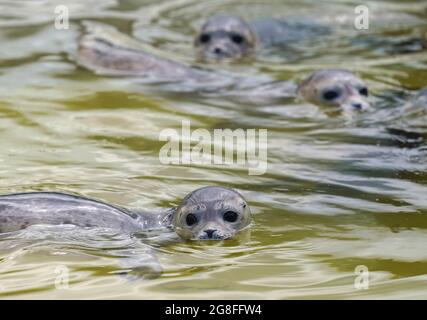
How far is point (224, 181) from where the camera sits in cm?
794

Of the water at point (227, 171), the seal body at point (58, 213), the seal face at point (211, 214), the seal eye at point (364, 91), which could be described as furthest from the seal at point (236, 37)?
the seal body at point (58, 213)

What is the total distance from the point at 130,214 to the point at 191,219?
38 cm

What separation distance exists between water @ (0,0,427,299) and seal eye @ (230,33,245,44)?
0.27 metres

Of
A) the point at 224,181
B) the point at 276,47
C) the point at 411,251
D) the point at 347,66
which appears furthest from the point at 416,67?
the point at 411,251

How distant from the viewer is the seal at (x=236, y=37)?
494 inches

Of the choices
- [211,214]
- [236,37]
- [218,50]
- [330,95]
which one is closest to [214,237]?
[211,214]

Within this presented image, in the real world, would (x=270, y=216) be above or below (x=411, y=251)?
above

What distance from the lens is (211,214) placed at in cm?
692

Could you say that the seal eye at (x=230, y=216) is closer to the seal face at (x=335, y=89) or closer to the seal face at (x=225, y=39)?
the seal face at (x=335, y=89)

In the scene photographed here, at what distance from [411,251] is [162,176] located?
2.03 m

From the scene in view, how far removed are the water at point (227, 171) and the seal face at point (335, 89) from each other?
0.16 m

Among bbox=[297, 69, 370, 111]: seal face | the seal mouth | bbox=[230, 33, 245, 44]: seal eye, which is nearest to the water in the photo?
the seal mouth

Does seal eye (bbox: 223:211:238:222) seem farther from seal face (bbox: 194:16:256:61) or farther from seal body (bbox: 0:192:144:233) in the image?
seal face (bbox: 194:16:256:61)

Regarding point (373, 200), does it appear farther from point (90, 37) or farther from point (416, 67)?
point (90, 37)
